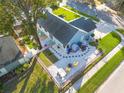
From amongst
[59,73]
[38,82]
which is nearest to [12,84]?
[38,82]

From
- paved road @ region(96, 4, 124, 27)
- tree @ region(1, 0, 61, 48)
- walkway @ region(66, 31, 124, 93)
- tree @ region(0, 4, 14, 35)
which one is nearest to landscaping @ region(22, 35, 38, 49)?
tree @ region(1, 0, 61, 48)

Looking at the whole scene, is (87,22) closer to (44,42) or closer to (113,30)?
(113,30)

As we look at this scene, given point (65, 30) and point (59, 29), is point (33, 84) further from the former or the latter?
point (59, 29)

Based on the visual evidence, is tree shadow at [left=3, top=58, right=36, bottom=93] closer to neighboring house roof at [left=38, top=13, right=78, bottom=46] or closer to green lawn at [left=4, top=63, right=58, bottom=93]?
green lawn at [left=4, top=63, right=58, bottom=93]

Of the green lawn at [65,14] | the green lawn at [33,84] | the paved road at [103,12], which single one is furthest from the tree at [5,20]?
the paved road at [103,12]

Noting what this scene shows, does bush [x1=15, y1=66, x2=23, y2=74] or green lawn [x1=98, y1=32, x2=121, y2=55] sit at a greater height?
green lawn [x1=98, y1=32, x2=121, y2=55]

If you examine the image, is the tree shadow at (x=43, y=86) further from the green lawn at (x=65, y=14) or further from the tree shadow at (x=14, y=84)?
the green lawn at (x=65, y=14)
